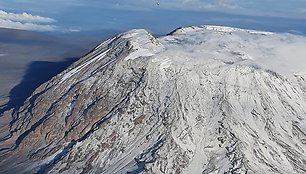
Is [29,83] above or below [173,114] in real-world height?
below

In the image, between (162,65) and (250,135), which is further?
(162,65)

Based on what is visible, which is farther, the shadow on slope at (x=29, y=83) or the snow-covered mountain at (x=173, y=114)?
the shadow on slope at (x=29, y=83)

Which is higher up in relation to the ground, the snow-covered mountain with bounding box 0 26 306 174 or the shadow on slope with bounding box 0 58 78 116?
the snow-covered mountain with bounding box 0 26 306 174

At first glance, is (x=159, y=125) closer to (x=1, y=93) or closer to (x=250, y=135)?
(x=250, y=135)

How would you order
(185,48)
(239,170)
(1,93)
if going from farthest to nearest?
(1,93) < (185,48) < (239,170)

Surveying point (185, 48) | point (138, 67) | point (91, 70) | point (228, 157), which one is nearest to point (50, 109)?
point (91, 70)
